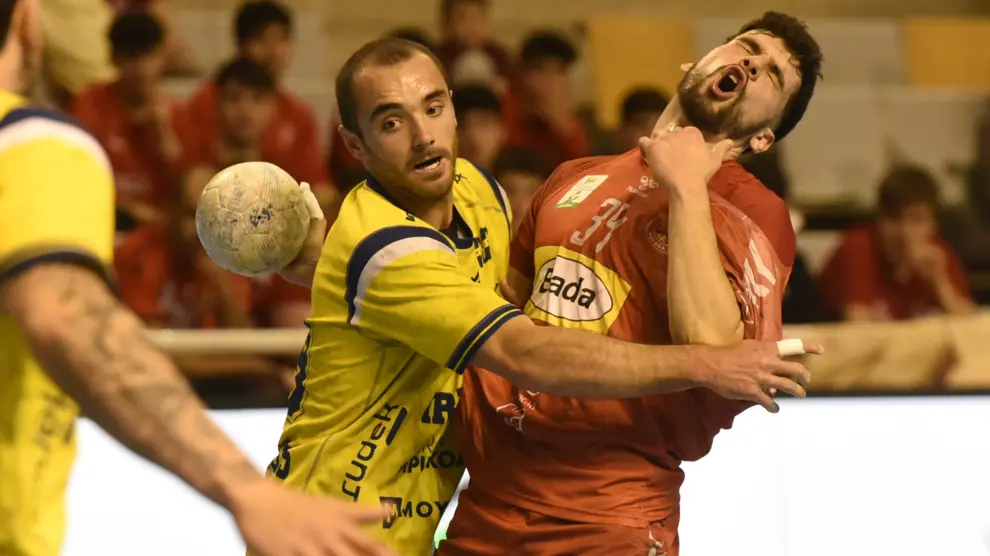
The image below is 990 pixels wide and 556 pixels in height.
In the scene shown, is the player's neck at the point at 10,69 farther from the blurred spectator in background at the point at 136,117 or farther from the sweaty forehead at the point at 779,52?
the blurred spectator in background at the point at 136,117

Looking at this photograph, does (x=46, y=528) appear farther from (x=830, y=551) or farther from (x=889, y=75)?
(x=889, y=75)

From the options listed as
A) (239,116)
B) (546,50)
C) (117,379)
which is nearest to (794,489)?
(239,116)

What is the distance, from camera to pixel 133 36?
639 cm

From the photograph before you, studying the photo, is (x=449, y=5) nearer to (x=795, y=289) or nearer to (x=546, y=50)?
(x=546, y=50)

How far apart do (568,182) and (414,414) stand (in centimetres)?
59

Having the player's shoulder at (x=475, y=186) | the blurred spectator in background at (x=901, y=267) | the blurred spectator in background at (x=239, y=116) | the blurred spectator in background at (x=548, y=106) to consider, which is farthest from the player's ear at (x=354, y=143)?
the blurred spectator in background at (x=548, y=106)

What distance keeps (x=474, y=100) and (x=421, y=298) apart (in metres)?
3.90

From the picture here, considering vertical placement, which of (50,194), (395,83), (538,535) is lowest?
(538,535)

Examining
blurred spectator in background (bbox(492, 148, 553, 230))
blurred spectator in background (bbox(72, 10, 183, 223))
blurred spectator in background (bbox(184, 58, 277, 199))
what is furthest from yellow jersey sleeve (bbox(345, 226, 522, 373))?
blurred spectator in background (bbox(72, 10, 183, 223))

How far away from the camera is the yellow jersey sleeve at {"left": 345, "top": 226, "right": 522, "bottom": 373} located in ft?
8.36

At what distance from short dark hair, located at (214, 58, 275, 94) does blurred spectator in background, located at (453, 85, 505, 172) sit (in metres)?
0.86

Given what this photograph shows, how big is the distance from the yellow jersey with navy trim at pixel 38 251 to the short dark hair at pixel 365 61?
1012 millimetres

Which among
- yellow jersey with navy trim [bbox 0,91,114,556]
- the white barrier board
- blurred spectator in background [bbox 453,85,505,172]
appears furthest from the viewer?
blurred spectator in background [bbox 453,85,505,172]

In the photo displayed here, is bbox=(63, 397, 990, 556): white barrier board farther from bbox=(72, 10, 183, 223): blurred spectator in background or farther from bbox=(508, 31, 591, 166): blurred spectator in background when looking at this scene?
bbox=(508, 31, 591, 166): blurred spectator in background
